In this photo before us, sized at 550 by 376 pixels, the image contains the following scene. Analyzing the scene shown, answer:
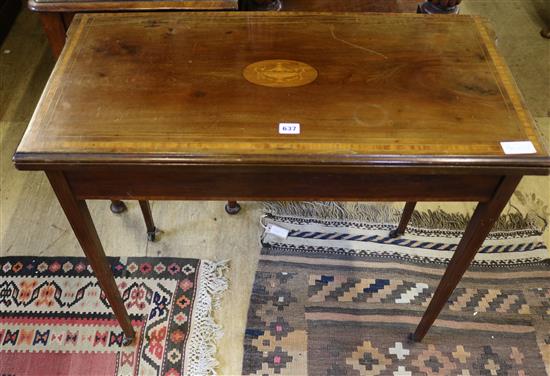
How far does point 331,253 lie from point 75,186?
822 millimetres

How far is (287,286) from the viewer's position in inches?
53.9

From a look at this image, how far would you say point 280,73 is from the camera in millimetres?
921

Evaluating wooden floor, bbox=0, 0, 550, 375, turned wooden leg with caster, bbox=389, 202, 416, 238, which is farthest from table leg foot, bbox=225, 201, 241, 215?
turned wooden leg with caster, bbox=389, 202, 416, 238

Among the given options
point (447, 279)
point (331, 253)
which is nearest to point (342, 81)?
point (447, 279)

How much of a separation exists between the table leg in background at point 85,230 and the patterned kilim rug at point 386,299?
387 millimetres

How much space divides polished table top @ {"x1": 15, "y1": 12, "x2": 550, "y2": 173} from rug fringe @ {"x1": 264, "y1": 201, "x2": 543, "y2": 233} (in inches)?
25.7

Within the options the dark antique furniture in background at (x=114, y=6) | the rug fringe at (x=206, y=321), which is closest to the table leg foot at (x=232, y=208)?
the rug fringe at (x=206, y=321)

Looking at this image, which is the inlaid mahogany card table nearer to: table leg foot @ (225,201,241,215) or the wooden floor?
the wooden floor


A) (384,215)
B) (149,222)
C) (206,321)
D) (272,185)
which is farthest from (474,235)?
(149,222)

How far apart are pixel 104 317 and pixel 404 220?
89 centimetres

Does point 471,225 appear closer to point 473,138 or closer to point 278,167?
point 473,138

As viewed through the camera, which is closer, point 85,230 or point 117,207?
point 85,230

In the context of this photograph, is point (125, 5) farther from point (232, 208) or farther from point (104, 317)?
point (104, 317)

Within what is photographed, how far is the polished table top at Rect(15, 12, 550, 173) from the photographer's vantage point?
776 millimetres
